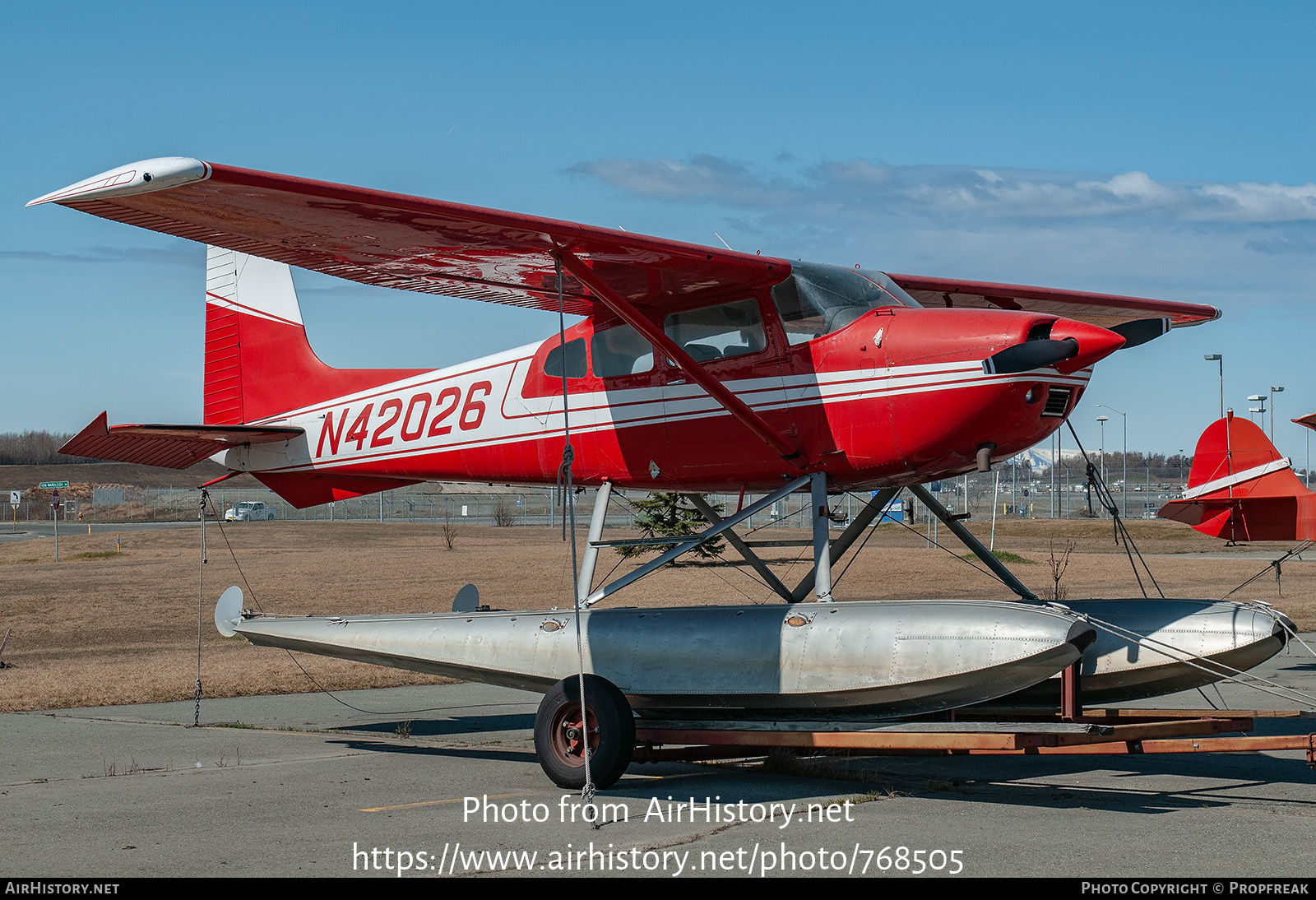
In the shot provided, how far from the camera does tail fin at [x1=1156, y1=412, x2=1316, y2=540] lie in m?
14.5

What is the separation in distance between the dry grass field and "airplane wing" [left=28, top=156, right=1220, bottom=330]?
5.76m

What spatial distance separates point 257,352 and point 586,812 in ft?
26.5

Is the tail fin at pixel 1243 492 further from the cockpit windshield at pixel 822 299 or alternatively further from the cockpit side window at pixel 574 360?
the cockpit side window at pixel 574 360

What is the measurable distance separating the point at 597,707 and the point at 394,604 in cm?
1630

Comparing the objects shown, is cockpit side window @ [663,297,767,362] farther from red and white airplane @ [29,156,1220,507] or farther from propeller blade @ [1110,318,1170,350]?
propeller blade @ [1110,318,1170,350]

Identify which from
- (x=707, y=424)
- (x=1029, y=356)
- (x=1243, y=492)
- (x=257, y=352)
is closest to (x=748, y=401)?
(x=707, y=424)

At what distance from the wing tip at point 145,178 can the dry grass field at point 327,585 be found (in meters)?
7.57

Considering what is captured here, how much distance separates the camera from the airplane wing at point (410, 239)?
6.77 meters

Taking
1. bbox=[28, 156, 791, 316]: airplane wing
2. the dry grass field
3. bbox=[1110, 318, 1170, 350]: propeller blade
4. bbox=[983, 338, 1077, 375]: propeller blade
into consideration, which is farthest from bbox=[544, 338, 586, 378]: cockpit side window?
the dry grass field

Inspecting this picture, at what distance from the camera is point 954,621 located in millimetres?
7484

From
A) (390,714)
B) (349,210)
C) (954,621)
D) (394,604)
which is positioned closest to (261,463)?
(390,714)

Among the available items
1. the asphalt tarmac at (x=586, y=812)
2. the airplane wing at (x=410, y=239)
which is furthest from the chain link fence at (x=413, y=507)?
the asphalt tarmac at (x=586, y=812)

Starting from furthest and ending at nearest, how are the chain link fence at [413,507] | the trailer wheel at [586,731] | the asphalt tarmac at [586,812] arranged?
the chain link fence at [413,507], the trailer wheel at [586,731], the asphalt tarmac at [586,812]

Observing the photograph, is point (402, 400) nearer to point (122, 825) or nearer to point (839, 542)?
point (839, 542)
